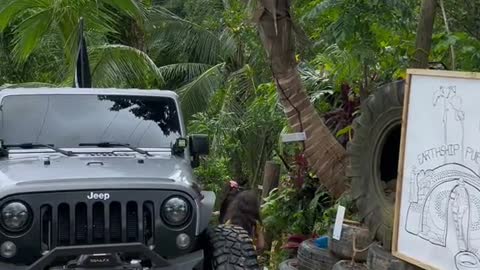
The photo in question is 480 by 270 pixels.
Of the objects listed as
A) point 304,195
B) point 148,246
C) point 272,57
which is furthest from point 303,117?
point 148,246

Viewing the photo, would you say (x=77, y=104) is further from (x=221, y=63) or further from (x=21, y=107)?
(x=221, y=63)

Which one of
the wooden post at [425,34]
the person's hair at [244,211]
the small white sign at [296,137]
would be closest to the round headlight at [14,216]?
the small white sign at [296,137]

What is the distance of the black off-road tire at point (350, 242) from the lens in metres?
6.64

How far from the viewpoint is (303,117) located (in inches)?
318

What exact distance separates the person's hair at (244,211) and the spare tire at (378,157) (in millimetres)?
2382

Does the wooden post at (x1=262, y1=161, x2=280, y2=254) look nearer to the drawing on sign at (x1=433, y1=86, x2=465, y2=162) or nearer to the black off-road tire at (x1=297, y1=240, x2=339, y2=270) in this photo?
the black off-road tire at (x1=297, y1=240, x2=339, y2=270)

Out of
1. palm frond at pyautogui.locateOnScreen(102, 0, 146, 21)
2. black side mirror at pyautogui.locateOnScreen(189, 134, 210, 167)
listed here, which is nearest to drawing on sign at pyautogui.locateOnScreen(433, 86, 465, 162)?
black side mirror at pyautogui.locateOnScreen(189, 134, 210, 167)

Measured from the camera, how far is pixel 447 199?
4.84 m

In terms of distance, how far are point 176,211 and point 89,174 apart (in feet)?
2.22

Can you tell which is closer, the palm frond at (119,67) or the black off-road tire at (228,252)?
the black off-road tire at (228,252)

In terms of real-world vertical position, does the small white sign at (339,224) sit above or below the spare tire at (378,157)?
below

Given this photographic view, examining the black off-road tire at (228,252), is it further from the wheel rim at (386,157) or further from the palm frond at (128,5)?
the palm frond at (128,5)

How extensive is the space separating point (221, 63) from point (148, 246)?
11570mm

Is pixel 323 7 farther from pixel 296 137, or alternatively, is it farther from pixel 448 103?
pixel 448 103
